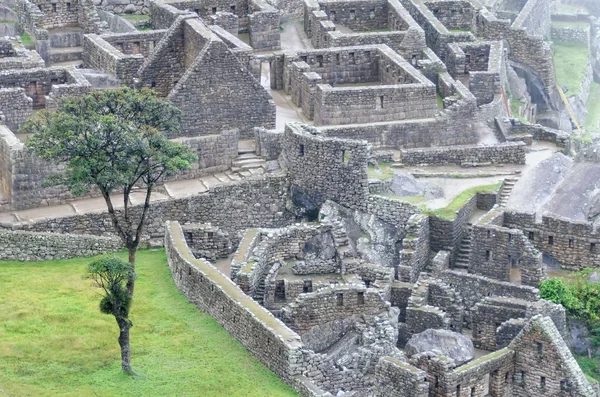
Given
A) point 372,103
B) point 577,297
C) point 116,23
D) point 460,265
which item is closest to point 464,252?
point 460,265

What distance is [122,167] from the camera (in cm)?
7450

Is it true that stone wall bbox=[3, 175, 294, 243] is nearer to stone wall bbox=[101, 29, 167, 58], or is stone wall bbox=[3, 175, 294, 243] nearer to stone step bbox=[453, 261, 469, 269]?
stone step bbox=[453, 261, 469, 269]

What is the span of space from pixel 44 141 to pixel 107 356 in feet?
26.9

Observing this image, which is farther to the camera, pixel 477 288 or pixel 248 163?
pixel 248 163

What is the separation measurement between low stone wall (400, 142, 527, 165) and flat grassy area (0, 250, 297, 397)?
13.4 meters

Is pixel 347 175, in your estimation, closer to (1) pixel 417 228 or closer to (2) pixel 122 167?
(1) pixel 417 228

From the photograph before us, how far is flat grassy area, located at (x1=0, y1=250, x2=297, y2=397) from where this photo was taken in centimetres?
6850

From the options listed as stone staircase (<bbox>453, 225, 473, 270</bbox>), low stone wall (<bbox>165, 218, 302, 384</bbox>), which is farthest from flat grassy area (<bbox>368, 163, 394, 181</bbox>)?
low stone wall (<bbox>165, 218, 302, 384</bbox>)

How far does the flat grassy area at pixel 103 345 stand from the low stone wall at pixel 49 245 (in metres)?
0.63

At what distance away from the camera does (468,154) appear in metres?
87.7

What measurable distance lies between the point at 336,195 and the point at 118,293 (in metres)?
16.5

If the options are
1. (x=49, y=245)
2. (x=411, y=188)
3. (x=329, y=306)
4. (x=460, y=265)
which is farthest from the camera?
(x=411, y=188)

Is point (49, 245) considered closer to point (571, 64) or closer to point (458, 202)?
point (458, 202)

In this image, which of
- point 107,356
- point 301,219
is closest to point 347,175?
point 301,219
